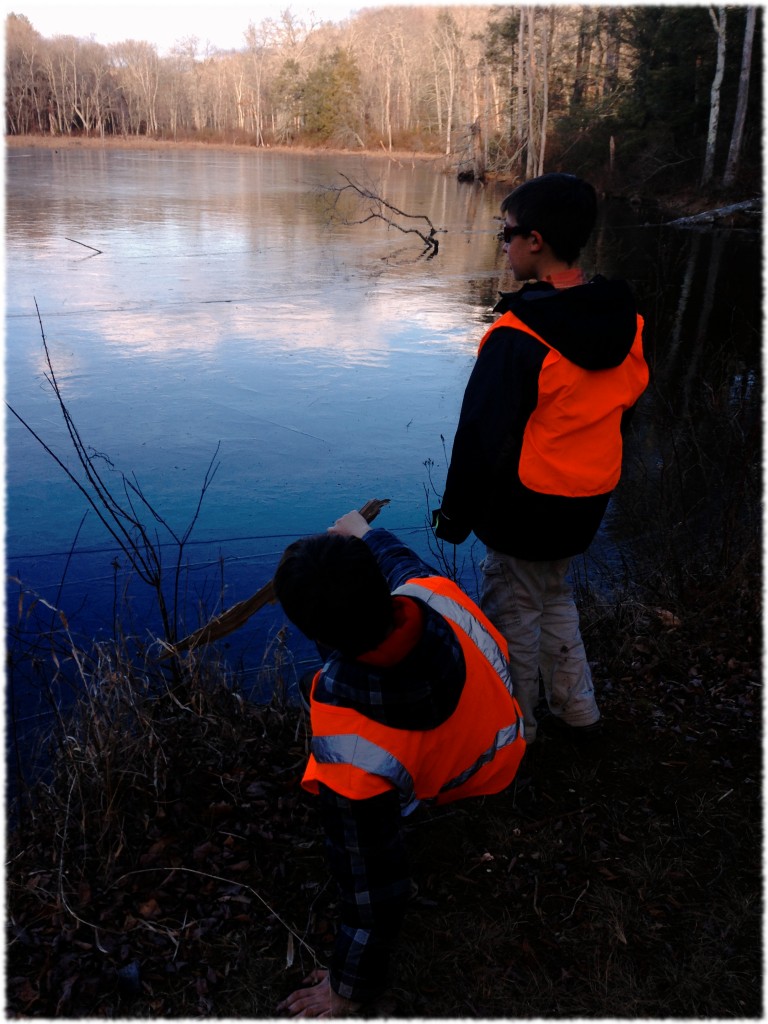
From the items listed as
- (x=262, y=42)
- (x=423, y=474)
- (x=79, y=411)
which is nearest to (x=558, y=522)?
(x=423, y=474)

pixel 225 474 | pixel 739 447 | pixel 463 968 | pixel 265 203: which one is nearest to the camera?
pixel 463 968

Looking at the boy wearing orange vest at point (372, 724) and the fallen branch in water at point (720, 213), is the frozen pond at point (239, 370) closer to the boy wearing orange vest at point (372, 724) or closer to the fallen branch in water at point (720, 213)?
the boy wearing orange vest at point (372, 724)

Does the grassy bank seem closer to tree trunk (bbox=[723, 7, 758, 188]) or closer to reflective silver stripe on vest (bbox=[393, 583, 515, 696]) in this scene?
reflective silver stripe on vest (bbox=[393, 583, 515, 696])

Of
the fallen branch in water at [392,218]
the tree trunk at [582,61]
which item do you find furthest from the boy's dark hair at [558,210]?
the tree trunk at [582,61]

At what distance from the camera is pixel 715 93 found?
25.4m

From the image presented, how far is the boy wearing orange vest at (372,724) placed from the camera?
5.53ft

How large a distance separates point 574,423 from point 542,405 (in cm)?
12

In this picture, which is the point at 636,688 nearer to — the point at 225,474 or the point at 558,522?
the point at 558,522

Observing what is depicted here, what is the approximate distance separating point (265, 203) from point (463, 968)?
25.9 m

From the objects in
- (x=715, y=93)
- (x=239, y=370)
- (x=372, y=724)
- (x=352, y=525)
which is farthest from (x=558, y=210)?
(x=715, y=93)

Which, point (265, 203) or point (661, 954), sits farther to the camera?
point (265, 203)

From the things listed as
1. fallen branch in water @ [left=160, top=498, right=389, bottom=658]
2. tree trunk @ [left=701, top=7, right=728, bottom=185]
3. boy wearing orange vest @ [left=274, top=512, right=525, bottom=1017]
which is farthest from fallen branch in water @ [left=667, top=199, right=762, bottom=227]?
boy wearing orange vest @ [left=274, top=512, right=525, bottom=1017]

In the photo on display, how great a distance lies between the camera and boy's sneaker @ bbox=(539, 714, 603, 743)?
3139 mm

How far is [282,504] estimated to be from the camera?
229 inches
